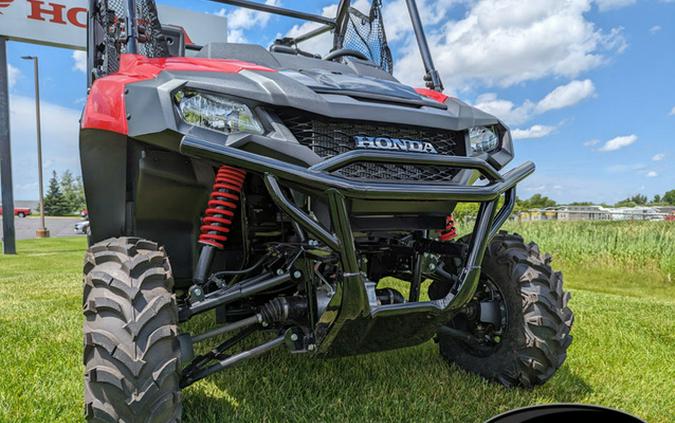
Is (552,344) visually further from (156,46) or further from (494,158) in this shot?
(156,46)

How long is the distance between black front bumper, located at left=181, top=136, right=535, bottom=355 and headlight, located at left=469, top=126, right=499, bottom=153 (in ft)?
0.68

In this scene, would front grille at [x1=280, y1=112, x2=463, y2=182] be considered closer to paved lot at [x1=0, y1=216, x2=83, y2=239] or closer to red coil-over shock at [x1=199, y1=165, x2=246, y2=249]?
red coil-over shock at [x1=199, y1=165, x2=246, y2=249]

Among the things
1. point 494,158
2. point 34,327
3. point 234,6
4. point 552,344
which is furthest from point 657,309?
→ point 34,327

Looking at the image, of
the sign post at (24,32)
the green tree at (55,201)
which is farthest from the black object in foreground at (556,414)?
the green tree at (55,201)

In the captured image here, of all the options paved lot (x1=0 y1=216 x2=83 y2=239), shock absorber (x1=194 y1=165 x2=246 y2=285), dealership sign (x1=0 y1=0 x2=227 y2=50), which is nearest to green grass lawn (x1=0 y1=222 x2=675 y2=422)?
shock absorber (x1=194 y1=165 x2=246 y2=285)

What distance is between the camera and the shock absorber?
7.22ft

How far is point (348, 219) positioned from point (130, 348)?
2.93ft

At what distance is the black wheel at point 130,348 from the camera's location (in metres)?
1.87

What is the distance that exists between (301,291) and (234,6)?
2398 mm

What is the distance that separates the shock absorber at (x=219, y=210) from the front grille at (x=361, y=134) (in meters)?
0.31

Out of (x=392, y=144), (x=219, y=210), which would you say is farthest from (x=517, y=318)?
(x=219, y=210)

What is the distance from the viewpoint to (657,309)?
570 centimetres

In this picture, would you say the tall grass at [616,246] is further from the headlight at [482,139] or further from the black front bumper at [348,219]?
the black front bumper at [348,219]

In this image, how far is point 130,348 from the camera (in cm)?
188
